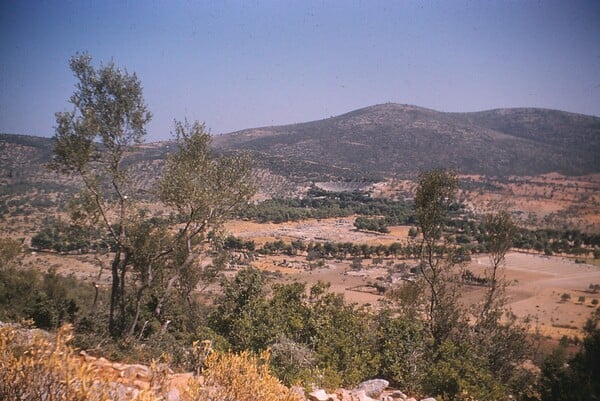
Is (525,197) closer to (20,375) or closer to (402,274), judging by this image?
(402,274)

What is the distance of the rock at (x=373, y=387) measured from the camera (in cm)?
943

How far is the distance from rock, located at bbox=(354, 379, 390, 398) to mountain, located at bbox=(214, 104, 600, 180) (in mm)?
112909

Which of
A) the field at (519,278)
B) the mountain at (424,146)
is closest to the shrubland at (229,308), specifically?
the field at (519,278)

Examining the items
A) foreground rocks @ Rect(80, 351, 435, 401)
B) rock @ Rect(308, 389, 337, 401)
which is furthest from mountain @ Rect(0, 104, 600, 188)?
rock @ Rect(308, 389, 337, 401)

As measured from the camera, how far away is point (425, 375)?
425 inches

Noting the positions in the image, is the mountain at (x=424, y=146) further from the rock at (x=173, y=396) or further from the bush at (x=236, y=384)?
the bush at (x=236, y=384)

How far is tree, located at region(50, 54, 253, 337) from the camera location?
12.3m

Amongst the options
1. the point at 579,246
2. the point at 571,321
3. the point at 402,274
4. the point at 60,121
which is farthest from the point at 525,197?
the point at 60,121

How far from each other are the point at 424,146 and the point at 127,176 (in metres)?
150

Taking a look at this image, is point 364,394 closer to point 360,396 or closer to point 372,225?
point 360,396

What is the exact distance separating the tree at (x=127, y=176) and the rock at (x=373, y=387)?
695 cm

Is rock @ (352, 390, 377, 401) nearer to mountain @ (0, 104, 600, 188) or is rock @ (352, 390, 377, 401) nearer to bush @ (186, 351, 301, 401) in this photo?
bush @ (186, 351, 301, 401)

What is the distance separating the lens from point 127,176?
13.1 metres

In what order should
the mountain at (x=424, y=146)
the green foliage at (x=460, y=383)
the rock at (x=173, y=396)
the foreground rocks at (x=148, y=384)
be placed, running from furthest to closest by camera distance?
the mountain at (x=424, y=146) → the green foliage at (x=460, y=383) → the foreground rocks at (x=148, y=384) → the rock at (x=173, y=396)
